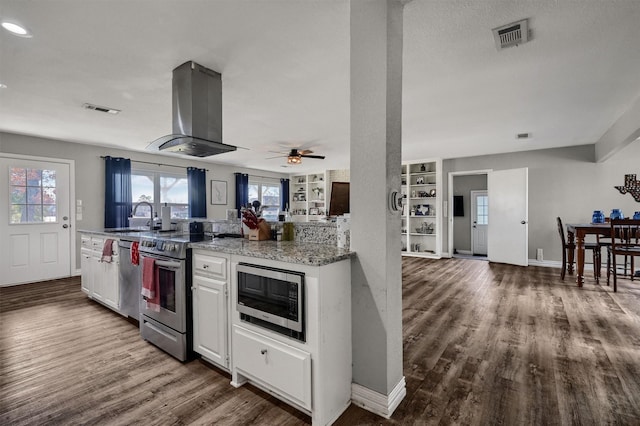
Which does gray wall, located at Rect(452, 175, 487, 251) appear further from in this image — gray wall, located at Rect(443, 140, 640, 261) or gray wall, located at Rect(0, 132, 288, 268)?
gray wall, located at Rect(0, 132, 288, 268)

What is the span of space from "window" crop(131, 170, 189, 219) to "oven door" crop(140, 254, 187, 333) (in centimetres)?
419

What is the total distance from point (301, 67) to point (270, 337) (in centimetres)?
229

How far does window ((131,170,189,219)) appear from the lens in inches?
254

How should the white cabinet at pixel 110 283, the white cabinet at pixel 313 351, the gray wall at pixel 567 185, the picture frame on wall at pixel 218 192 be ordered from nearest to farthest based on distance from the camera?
the white cabinet at pixel 313 351, the white cabinet at pixel 110 283, the gray wall at pixel 567 185, the picture frame on wall at pixel 218 192

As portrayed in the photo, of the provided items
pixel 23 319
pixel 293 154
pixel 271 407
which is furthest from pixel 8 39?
pixel 293 154

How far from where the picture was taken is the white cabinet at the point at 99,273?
10.9 ft

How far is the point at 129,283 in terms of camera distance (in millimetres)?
3082

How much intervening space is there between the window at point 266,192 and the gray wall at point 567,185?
634cm

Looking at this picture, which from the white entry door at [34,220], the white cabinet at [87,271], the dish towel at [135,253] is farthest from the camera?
the white entry door at [34,220]

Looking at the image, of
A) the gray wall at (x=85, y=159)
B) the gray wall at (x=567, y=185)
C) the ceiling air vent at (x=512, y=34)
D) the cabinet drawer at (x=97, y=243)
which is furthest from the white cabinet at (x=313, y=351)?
the gray wall at (x=567, y=185)

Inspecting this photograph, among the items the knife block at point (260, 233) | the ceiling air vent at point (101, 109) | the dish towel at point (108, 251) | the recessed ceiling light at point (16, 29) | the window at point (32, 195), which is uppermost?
the recessed ceiling light at point (16, 29)

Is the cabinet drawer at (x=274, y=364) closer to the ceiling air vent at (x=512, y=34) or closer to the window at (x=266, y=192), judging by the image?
the ceiling air vent at (x=512, y=34)

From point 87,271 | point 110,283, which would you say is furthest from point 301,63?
point 87,271

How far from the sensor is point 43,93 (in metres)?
3.24
